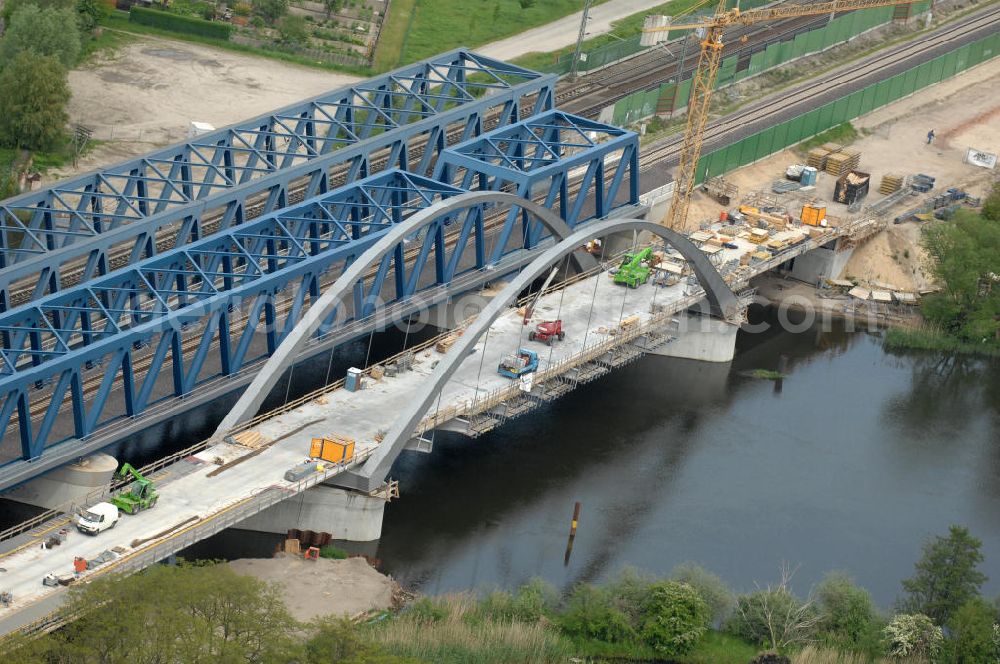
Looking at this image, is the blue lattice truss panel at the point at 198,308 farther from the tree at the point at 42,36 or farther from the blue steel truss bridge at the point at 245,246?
the tree at the point at 42,36

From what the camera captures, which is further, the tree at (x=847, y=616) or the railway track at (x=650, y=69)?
the railway track at (x=650, y=69)

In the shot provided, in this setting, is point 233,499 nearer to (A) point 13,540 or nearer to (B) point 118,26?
(A) point 13,540

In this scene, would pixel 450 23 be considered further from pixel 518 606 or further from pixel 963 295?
pixel 518 606

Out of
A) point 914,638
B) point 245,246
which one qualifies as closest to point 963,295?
point 914,638

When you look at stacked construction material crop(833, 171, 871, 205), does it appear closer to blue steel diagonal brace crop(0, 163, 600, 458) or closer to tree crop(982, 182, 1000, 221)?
tree crop(982, 182, 1000, 221)

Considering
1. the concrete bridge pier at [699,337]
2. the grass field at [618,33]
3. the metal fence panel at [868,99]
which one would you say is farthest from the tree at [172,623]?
the metal fence panel at [868,99]
